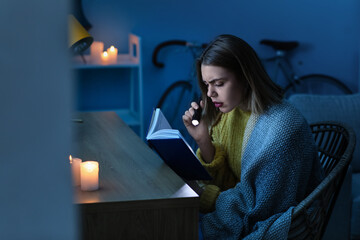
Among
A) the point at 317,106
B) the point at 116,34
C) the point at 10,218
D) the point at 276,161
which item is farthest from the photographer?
the point at 116,34

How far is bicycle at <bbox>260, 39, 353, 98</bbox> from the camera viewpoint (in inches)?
171

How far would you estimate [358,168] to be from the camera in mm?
2762

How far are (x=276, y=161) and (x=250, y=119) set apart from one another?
24 cm

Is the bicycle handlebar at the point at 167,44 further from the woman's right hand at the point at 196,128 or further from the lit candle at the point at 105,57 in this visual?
the woman's right hand at the point at 196,128

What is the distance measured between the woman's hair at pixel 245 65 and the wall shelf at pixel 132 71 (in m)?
2.10

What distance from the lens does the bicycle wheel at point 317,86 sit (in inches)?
176

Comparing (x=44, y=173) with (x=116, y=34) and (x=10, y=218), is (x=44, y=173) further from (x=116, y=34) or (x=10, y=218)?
(x=116, y=34)

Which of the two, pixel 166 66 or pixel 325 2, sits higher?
pixel 325 2

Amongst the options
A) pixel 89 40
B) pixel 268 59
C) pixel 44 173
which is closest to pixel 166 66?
pixel 268 59

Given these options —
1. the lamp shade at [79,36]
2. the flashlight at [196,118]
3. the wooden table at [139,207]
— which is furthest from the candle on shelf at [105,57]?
the wooden table at [139,207]

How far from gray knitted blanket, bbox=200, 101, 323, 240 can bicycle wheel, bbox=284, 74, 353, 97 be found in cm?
293

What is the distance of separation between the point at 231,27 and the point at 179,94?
2.34 feet

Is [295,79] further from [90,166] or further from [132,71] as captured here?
[90,166]

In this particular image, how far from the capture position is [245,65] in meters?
1.66
